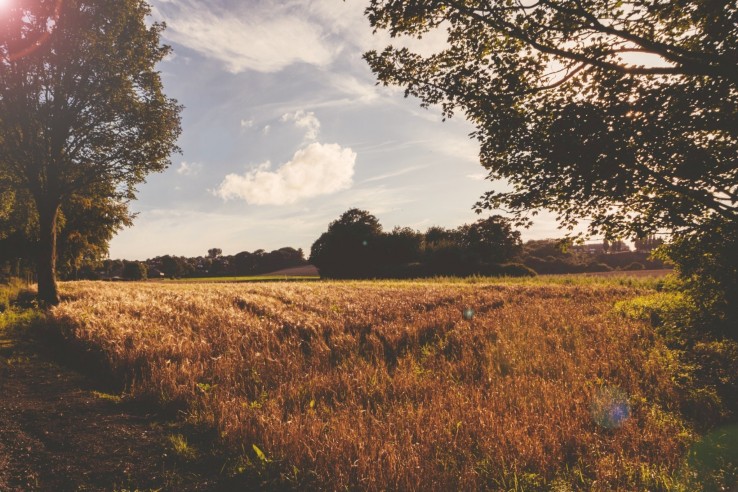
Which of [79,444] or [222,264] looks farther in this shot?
[222,264]

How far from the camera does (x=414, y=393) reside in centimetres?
593

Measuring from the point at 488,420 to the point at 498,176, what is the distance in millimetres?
4526

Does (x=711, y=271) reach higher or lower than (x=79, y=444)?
higher

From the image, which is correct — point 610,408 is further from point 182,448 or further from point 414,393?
point 182,448

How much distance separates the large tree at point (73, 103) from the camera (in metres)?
16.1

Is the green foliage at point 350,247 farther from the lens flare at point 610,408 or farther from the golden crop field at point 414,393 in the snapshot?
the lens flare at point 610,408

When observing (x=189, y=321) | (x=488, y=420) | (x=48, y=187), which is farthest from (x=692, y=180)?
(x=48, y=187)

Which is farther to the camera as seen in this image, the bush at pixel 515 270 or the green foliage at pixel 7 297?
the bush at pixel 515 270

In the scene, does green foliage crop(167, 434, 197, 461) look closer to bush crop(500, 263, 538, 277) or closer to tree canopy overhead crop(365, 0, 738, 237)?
tree canopy overhead crop(365, 0, 738, 237)

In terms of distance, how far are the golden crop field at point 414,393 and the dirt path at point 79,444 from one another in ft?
1.88

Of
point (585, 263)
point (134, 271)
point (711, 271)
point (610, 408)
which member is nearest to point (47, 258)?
point (610, 408)

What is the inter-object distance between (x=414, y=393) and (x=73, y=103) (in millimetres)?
20420

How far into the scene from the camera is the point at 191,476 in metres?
4.21

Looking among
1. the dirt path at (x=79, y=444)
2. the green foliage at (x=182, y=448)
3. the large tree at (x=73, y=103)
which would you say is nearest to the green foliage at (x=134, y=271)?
the large tree at (x=73, y=103)
